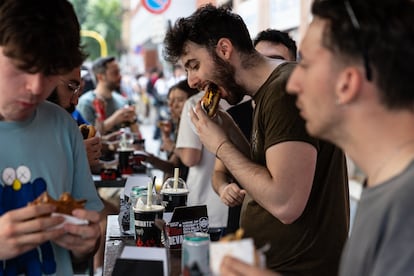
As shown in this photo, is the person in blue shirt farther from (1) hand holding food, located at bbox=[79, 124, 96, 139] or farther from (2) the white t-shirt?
(2) the white t-shirt

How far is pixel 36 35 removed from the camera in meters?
1.50

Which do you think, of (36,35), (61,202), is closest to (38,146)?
(61,202)

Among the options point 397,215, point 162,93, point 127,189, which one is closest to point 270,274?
point 397,215

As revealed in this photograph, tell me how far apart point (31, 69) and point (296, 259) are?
3.82ft

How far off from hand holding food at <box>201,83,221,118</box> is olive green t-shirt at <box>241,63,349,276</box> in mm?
335

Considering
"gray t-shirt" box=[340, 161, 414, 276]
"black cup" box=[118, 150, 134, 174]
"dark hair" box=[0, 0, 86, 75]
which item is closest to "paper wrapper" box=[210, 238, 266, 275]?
"gray t-shirt" box=[340, 161, 414, 276]

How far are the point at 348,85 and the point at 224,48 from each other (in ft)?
3.80

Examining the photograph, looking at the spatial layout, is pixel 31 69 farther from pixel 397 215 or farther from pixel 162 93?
pixel 162 93

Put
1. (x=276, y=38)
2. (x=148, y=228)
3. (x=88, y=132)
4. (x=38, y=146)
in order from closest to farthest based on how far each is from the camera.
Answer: (x=38, y=146), (x=148, y=228), (x=88, y=132), (x=276, y=38)

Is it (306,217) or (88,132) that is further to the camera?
(88,132)

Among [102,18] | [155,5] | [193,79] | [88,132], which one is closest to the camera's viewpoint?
[193,79]

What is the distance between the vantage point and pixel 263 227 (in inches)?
88.0

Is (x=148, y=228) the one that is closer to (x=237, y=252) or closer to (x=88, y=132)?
(x=237, y=252)

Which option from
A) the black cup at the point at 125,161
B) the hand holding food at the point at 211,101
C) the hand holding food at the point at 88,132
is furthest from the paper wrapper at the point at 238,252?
the black cup at the point at 125,161
